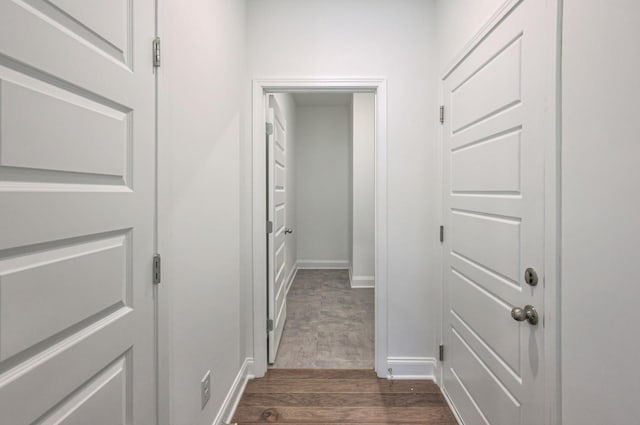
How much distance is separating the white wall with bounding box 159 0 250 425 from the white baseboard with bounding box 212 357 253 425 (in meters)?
0.05

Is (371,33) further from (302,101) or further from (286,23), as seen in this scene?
(302,101)

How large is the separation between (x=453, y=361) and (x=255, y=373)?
1.31 m

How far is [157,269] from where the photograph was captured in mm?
1006

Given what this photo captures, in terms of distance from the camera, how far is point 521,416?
1181 mm

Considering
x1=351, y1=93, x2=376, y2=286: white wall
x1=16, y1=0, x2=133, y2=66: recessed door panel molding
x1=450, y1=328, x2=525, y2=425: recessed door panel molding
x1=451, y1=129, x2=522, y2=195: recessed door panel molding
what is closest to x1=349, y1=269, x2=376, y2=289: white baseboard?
x1=351, y1=93, x2=376, y2=286: white wall

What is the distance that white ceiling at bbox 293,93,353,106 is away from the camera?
15.3 feet

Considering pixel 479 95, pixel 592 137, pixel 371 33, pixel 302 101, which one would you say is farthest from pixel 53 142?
pixel 302 101

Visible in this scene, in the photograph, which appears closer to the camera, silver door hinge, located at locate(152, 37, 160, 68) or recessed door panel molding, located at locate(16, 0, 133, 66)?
recessed door panel molding, located at locate(16, 0, 133, 66)

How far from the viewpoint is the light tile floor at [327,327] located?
7.72 ft

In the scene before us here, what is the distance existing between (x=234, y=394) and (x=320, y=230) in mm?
3747

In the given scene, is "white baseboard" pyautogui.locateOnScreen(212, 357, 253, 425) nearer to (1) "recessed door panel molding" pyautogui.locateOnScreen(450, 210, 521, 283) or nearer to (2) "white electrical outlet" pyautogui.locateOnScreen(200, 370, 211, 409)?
(2) "white electrical outlet" pyautogui.locateOnScreen(200, 370, 211, 409)

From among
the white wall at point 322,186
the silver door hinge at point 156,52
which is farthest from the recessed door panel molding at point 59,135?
the white wall at point 322,186

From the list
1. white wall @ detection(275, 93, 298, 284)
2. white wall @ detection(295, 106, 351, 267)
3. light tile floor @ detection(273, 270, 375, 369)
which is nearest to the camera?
light tile floor @ detection(273, 270, 375, 369)

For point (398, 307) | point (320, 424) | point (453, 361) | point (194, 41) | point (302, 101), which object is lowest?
point (320, 424)
